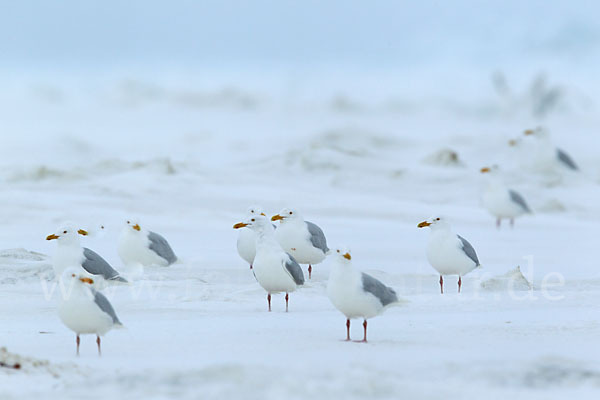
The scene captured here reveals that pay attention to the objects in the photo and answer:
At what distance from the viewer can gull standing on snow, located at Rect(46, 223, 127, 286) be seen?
8.07 metres

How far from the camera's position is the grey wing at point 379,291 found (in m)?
6.76

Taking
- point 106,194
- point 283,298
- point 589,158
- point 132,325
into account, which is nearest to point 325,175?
point 106,194

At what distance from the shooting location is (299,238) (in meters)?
9.07

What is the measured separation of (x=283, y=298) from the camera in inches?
324

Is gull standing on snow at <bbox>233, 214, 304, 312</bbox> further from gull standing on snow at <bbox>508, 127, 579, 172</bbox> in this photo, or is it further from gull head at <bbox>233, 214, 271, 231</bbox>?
gull standing on snow at <bbox>508, 127, 579, 172</bbox>

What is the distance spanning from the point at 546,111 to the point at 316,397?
27.8 m

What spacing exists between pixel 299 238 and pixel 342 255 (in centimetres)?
231

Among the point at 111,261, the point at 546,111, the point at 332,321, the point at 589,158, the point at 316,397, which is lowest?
the point at 316,397

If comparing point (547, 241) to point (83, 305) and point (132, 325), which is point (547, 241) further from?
point (83, 305)

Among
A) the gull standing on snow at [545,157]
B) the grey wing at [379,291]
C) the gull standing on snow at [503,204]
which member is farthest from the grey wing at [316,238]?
the gull standing on snow at [545,157]

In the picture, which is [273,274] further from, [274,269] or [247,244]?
[247,244]

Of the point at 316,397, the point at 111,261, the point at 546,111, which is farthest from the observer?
the point at 546,111

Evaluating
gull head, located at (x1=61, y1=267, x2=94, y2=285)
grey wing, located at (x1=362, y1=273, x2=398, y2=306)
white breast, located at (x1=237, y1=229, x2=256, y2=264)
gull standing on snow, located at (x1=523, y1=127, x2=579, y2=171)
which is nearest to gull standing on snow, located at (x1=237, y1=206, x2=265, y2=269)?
white breast, located at (x1=237, y1=229, x2=256, y2=264)

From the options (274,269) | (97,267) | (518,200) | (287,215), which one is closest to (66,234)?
(97,267)
